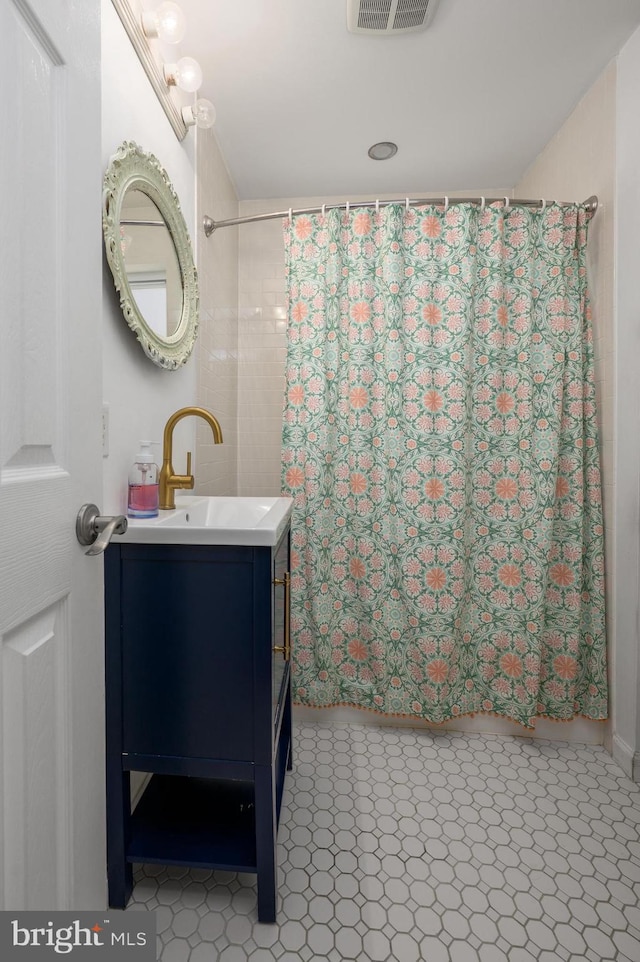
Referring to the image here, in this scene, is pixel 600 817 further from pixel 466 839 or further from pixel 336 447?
pixel 336 447

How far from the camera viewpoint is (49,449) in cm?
60

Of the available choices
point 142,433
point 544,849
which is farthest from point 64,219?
point 544,849

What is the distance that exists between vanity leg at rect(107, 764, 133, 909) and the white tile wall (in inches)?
37.9

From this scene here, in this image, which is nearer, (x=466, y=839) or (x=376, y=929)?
(x=376, y=929)

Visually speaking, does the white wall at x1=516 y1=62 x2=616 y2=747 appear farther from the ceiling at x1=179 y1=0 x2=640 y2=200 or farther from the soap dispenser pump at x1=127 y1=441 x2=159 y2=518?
the soap dispenser pump at x1=127 y1=441 x2=159 y2=518

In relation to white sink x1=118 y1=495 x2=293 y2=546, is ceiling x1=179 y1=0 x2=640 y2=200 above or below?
above

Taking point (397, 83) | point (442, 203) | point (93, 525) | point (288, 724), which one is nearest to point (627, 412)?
point (442, 203)

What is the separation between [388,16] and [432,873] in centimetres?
239

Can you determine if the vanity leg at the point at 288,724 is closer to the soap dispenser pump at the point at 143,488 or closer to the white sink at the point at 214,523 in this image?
the white sink at the point at 214,523

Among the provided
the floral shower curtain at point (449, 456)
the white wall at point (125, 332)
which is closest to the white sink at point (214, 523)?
the white wall at point (125, 332)

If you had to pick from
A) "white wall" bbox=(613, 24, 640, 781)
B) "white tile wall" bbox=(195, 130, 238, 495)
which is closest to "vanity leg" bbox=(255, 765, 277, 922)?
"white tile wall" bbox=(195, 130, 238, 495)

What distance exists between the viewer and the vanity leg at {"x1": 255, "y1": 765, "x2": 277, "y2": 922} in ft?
3.22

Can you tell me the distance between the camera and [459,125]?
1.87m

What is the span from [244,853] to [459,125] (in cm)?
258
